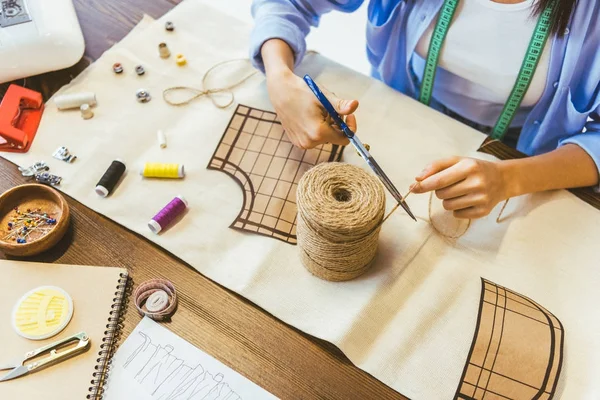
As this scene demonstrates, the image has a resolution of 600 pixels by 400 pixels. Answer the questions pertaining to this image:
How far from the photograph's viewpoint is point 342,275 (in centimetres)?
71

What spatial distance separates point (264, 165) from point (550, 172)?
47 cm

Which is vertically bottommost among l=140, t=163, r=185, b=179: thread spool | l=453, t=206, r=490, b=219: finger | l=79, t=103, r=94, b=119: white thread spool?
l=140, t=163, r=185, b=179: thread spool

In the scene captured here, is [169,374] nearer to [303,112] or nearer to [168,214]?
[168,214]

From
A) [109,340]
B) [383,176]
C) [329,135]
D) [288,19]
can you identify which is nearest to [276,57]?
[288,19]

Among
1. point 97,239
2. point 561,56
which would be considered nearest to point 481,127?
point 561,56

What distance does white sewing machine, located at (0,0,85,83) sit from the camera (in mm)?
897

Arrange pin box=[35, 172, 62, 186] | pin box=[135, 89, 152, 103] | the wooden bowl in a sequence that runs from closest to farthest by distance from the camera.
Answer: the wooden bowl < pin box=[35, 172, 62, 186] < pin box=[135, 89, 152, 103]

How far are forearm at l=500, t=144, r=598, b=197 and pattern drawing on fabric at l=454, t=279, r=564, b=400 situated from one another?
0.19m

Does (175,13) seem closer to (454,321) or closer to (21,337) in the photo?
(21,337)

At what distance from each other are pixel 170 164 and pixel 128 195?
9 centimetres

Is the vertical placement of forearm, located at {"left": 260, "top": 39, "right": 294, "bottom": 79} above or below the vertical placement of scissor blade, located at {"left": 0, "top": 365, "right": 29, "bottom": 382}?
above

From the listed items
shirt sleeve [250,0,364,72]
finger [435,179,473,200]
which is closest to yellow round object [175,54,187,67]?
shirt sleeve [250,0,364,72]

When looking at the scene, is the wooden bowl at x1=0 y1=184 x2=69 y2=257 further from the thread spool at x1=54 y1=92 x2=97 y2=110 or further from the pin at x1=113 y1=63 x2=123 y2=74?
the pin at x1=113 y1=63 x2=123 y2=74

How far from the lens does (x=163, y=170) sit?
82 cm
